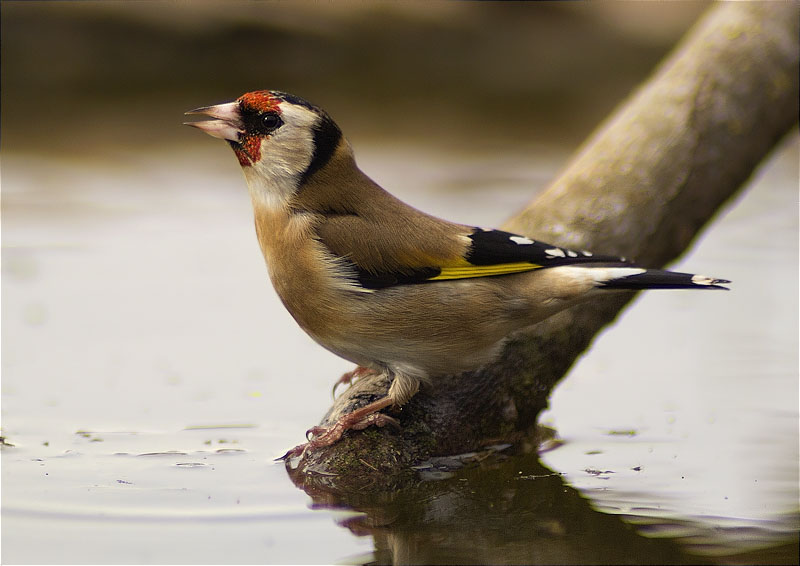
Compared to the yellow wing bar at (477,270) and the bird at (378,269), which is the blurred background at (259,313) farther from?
the yellow wing bar at (477,270)

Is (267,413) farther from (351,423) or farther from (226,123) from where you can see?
(226,123)

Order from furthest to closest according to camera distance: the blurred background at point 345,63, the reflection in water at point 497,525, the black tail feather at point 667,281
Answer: the blurred background at point 345,63, the black tail feather at point 667,281, the reflection in water at point 497,525

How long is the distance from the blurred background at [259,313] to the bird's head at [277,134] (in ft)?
3.88

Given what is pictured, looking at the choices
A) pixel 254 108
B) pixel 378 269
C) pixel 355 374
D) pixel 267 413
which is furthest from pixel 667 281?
→ pixel 267 413

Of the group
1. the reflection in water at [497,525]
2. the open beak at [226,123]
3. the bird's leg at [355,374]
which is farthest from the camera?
the bird's leg at [355,374]

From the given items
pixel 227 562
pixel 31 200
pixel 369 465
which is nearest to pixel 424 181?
pixel 31 200

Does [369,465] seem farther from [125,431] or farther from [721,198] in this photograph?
[721,198]

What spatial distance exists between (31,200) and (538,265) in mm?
5633

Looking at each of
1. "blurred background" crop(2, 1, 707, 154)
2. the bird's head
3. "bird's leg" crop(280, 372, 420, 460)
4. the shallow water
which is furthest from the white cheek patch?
"blurred background" crop(2, 1, 707, 154)

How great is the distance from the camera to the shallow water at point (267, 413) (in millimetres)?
3711

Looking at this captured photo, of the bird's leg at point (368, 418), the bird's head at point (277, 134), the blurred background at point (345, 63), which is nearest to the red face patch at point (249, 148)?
the bird's head at point (277, 134)

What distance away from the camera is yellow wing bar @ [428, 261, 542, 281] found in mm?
4191

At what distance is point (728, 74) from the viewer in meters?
5.88

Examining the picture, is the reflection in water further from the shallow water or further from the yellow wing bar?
the yellow wing bar
